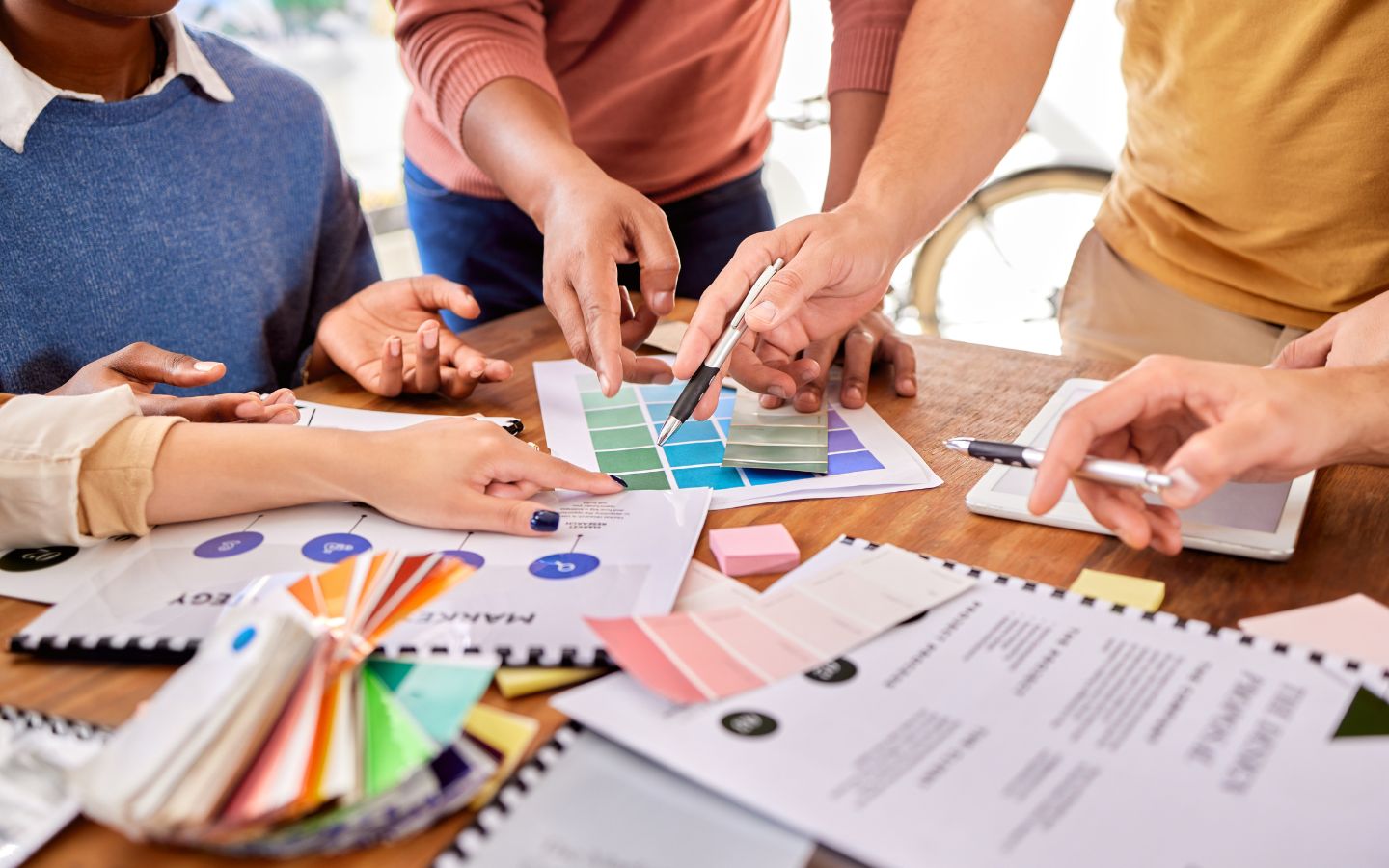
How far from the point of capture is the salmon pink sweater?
1.19 m

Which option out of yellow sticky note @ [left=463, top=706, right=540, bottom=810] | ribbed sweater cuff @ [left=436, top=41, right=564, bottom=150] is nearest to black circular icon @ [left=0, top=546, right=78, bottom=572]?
yellow sticky note @ [left=463, top=706, right=540, bottom=810]

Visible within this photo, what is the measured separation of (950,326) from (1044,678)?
103 inches

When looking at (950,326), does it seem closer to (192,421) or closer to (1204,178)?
(1204,178)

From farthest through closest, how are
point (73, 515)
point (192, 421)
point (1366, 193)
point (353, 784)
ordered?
point (1366, 193) → point (192, 421) → point (73, 515) → point (353, 784)

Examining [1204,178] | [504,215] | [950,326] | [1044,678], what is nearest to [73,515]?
[1044,678]

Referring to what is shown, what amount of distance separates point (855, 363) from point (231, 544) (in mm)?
579

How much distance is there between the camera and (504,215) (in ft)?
4.58

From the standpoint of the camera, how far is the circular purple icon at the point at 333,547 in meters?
0.71

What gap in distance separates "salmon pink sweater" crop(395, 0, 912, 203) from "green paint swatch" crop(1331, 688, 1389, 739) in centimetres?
A: 91

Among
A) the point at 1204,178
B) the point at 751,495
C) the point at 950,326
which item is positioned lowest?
the point at 950,326

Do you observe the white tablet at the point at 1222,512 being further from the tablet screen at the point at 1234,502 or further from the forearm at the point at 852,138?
the forearm at the point at 852,138

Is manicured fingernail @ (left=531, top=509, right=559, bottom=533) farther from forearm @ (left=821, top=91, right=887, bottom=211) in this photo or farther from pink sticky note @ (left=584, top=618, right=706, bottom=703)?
forearm @ (left=821, top=91, right=887, bottom=211)

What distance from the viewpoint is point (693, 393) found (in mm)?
831

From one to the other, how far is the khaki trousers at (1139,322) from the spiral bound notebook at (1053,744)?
2.16 feet
